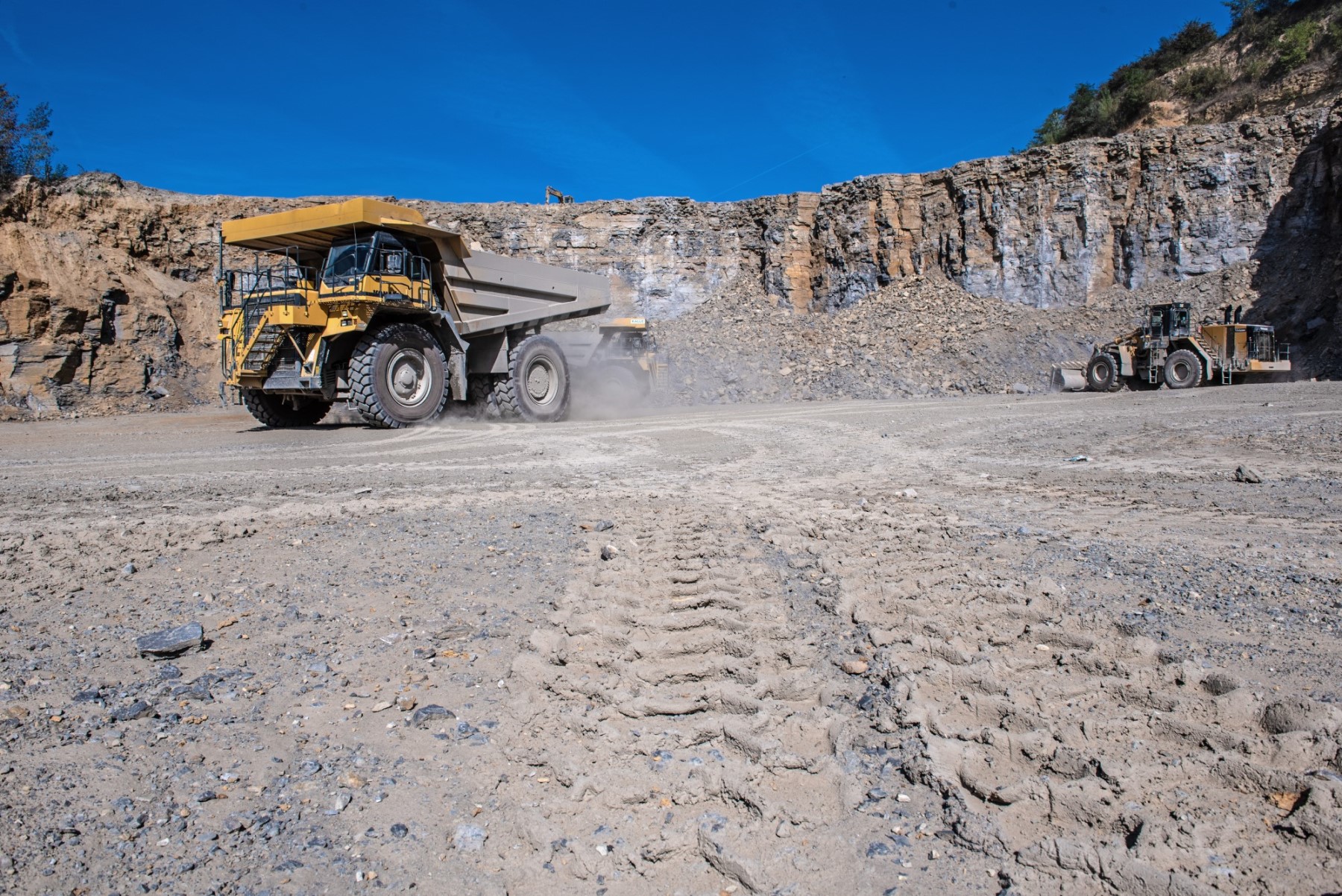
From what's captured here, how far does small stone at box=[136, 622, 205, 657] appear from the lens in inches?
127

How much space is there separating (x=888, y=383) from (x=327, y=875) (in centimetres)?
2418

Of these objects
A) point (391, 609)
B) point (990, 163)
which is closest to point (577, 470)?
point (391, 609)

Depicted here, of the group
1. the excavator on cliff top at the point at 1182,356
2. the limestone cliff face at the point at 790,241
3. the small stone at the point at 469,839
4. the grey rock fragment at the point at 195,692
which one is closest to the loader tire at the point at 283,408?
the limestone cliff face at the point at 790,241

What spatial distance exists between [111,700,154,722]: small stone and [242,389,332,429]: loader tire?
10.4 meters

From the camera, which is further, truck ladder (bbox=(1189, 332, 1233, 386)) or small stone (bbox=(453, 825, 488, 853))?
truck ladder (bbox=(1189, 332, 1233, 386))

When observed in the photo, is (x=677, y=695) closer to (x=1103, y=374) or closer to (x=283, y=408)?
(x=283, y=408)

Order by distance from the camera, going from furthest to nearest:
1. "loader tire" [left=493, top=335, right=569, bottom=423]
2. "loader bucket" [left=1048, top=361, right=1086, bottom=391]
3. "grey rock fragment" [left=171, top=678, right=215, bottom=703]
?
"loader bucket" [left=1048, top=361, right=1086, bottom=391] < "loader tire" [left=493, top=335, right=569, bottom=423] < "grey rock fragment" [left=171, top=678, right=215, bottom=703]

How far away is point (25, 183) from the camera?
72.8 ft

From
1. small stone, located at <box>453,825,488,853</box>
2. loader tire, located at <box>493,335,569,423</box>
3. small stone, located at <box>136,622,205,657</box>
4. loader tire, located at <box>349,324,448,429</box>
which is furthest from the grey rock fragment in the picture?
loader tire, located at <box>493,335,569,423</box>

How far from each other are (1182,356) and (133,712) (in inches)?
873

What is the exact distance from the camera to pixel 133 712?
2764mm

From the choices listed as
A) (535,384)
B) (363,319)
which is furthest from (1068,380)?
(363,319)

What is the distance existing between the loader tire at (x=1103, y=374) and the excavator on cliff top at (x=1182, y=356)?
0.02 meters

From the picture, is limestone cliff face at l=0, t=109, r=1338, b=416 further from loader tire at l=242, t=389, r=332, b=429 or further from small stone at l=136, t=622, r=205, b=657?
small stone at l=136, t=622, r=205, b=657
